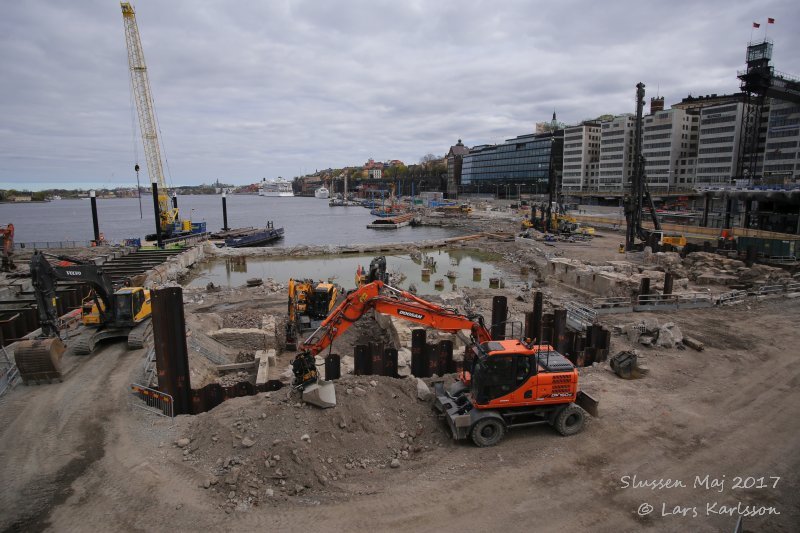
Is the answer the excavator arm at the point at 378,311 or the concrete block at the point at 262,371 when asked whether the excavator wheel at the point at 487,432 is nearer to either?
the excavator arm at the point at 378,311

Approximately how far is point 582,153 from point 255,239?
284 feet

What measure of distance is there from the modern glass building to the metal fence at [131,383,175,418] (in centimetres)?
12053

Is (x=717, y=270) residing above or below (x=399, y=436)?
above

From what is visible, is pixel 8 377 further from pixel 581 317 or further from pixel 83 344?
pixel 581 317

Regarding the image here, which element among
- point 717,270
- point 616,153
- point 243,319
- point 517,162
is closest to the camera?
point 243,319

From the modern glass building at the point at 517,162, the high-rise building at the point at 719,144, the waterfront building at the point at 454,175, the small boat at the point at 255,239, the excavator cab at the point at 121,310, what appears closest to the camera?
the excavator cab at the point at 121,310

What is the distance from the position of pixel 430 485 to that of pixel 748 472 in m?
5.82

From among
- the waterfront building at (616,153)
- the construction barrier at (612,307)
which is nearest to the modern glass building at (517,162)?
the waterfront building at (616,153)

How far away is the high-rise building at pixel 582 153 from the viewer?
372ft

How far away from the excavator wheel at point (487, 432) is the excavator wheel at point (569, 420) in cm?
120

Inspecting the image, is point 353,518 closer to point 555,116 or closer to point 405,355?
point 405,355

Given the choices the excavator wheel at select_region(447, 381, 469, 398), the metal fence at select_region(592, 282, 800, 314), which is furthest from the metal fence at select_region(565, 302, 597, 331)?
the excavator wheel at select_region(447, 381, 469, 398)

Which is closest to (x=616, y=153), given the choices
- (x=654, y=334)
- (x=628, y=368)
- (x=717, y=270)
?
(x=717, y=270)

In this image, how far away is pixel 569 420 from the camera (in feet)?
31.0
